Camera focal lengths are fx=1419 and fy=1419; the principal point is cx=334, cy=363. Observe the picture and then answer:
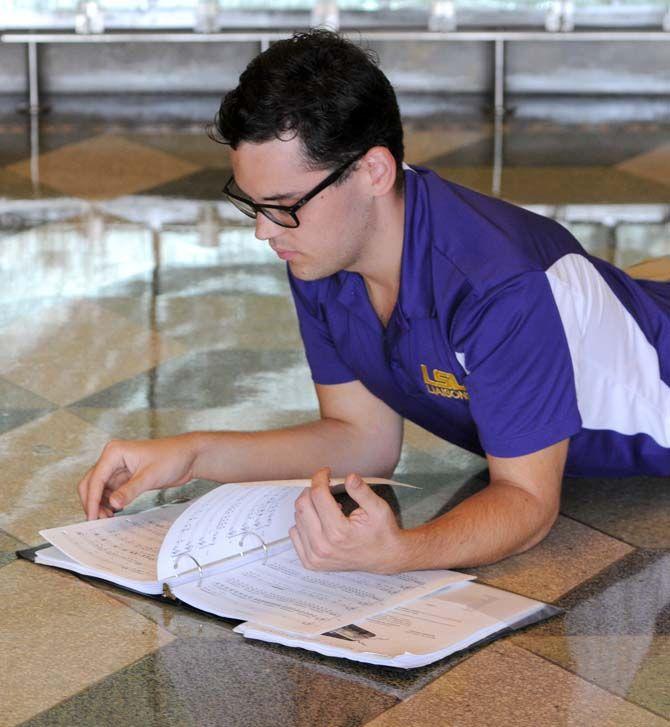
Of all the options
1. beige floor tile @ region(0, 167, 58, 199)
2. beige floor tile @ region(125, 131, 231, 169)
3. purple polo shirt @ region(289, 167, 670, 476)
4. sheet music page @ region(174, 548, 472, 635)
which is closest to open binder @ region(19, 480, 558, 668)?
sheet music page @ region(174, 548, 472, 635)

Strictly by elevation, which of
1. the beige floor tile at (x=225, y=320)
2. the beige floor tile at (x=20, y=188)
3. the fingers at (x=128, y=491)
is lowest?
the fingers at (x=128, y=491)

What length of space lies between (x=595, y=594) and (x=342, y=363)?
51 centimetres

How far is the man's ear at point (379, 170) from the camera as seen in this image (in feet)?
5.91

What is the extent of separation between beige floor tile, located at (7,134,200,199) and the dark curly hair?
2202 millimetres

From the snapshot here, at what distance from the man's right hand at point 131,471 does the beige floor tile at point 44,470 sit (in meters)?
0.15

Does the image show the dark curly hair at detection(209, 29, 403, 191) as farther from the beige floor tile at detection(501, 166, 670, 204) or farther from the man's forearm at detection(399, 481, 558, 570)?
the beige floor tile at detection(501, 166, 670, 204)

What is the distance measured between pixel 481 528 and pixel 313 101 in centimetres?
58

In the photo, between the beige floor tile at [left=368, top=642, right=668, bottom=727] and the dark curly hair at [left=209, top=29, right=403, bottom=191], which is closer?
the beige floor tile at [left=368, top=642, right=668, bottom=727]

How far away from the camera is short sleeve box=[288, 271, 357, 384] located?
206 centimetres

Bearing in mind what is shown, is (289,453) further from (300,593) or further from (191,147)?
(191,147)

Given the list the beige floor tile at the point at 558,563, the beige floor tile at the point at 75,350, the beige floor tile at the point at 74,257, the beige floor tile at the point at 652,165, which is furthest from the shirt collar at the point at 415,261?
the beige floor tile at the point at 652,165

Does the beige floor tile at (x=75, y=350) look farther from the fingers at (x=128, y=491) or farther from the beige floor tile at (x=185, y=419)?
the fingers at (x=128, y=491)

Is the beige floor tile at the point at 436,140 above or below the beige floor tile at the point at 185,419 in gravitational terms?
above

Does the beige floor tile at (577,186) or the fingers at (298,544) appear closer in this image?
the fingers at (298,544)
